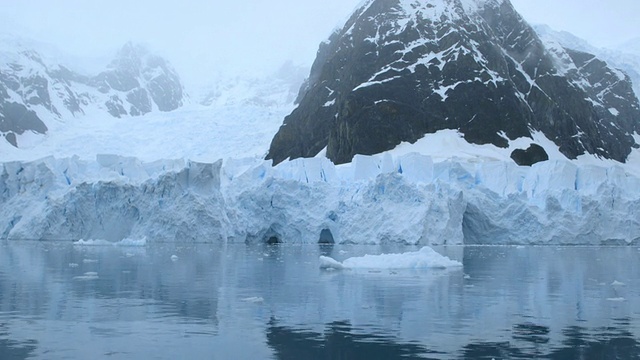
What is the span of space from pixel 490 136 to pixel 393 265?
5411 centimetres

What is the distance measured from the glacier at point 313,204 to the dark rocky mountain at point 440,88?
30.5 meters

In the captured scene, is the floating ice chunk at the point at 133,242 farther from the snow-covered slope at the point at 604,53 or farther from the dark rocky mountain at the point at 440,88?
the snow-covered slope at the point at 604,53

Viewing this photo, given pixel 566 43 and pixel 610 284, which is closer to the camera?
pixel 610 284

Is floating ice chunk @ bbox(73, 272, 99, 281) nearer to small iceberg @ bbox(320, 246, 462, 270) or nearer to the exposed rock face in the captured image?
small iceberg @ bbox(320, 246, 462, 270)

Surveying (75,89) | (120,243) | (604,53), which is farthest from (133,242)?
(75,89)

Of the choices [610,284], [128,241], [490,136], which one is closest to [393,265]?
[610,284]

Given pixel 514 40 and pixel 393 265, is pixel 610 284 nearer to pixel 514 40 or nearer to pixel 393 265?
pixel 393 265

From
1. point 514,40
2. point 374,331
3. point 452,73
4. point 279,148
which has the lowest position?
point 374,331

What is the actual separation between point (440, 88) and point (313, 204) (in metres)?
42.0

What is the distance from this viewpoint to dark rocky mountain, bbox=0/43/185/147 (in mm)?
107312

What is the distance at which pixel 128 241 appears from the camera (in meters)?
31.5

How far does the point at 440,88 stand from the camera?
245ft

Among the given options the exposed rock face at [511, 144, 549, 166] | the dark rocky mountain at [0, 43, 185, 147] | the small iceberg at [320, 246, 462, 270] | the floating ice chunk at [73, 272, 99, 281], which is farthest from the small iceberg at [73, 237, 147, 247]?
the dark rocky mountain at [0, 43, 185, 147]

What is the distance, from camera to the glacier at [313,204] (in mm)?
33406
